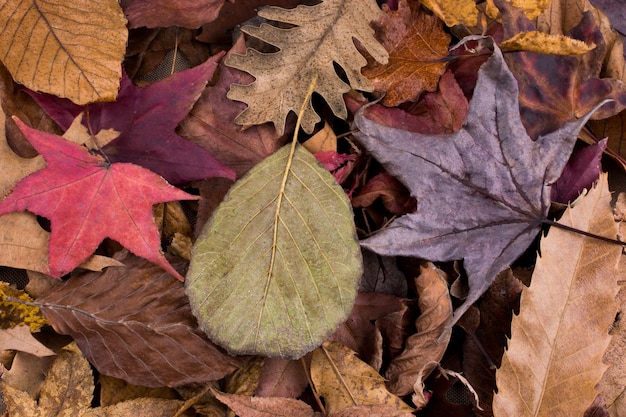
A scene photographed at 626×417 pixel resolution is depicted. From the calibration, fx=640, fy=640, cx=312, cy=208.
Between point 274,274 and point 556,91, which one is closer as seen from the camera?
point 274,274

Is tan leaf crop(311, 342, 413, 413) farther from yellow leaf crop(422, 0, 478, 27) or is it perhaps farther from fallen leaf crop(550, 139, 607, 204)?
yellow leaf crop(422, 0, 478, 27)

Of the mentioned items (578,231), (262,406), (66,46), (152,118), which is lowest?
(262,406)

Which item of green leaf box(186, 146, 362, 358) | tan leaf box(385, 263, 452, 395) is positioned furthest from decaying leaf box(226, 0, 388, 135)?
tan leaf box(385, 263, 452, 395)

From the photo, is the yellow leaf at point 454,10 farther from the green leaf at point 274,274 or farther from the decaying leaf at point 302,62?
the green leaf at point 274,274

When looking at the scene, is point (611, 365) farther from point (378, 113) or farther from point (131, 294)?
point (131, 294)

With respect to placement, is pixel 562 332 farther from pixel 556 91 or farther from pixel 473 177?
pixel 556 91

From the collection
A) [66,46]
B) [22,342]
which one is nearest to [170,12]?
[66,46]
